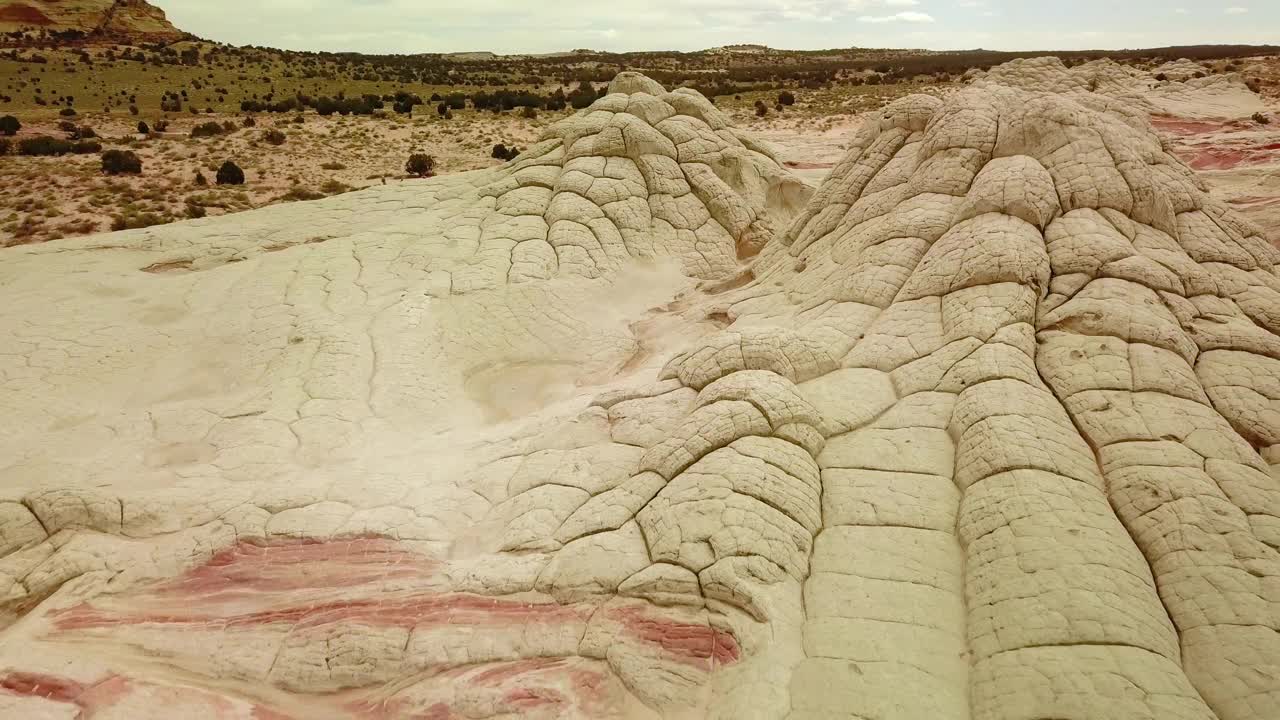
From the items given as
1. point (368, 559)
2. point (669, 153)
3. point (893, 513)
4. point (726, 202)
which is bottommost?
point (368, 559)

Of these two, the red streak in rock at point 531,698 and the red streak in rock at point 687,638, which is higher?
the red streak in rock at point 687,638

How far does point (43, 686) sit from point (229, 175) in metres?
19.6

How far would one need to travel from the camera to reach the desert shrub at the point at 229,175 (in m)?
20.0

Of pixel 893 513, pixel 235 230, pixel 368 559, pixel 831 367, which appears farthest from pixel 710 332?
pixel 235 230

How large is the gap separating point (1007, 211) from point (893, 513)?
334cm

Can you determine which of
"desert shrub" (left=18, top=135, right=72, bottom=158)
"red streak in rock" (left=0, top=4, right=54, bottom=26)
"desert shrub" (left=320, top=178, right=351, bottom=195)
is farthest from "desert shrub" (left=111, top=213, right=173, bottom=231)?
"red streak in rock" (left=0, top=4, right=54, bottom=26)

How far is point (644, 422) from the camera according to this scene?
5691 millimetres

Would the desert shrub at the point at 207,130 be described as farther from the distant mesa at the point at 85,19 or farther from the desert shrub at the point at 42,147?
the distant mesa at the point at 85,19

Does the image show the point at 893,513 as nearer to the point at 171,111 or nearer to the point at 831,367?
the point at 831,367

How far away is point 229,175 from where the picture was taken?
→ 20125mm

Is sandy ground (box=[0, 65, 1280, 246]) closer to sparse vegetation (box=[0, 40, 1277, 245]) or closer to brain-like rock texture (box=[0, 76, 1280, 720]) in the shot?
sparse vegetation (box=[0, 40, 1277, 245])

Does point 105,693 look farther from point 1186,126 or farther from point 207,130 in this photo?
point 207,130

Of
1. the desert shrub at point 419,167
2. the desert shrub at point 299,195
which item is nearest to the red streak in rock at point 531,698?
the desert shrub at point 299,195

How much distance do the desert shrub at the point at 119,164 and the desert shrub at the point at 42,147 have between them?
9.99 feet
